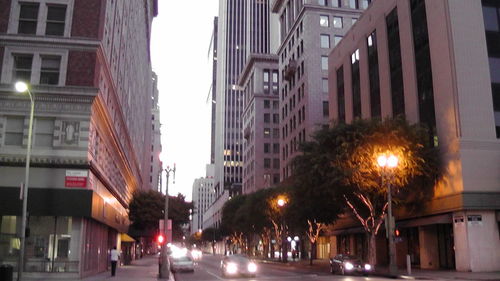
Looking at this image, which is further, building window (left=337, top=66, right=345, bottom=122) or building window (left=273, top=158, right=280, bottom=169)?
building window (left=273, top=158, right=280, bottom=169)

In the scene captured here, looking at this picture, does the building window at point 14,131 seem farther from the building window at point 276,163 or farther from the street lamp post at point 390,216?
the building window at point 276,163

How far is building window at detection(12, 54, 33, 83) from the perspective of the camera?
98.6 feet

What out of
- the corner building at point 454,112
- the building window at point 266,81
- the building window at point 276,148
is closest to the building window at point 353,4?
the corner building at point 454,112

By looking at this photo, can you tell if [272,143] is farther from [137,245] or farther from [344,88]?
[344,88]

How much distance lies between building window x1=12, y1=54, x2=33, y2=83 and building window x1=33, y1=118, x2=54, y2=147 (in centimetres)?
263

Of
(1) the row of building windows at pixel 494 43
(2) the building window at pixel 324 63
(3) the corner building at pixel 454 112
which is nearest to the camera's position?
(3) the corner building at pixel 454 112

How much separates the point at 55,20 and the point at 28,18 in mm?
1603

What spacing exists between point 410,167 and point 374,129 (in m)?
4.10

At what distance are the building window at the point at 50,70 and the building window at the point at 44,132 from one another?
2.36 m

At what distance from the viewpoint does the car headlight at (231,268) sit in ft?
107

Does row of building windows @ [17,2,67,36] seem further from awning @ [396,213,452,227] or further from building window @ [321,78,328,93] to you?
building window @ [321,78,328,93]

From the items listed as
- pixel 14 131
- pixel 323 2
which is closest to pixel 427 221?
pixel 14 131

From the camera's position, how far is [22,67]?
3048 cm

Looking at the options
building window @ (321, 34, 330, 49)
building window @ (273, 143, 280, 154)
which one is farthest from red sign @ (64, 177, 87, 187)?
building window @ (273, 143, 280, 154)
